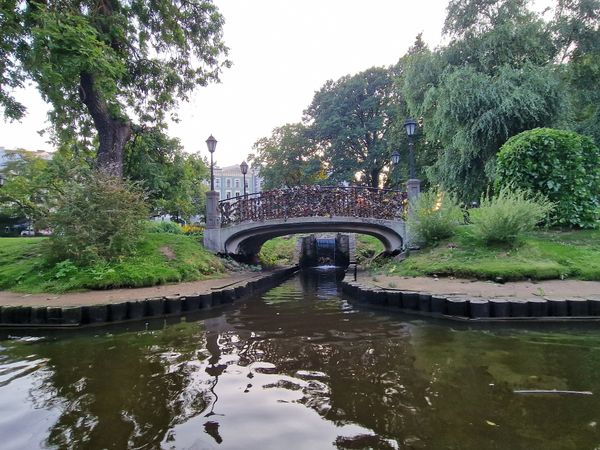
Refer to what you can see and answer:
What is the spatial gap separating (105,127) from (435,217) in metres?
11.7

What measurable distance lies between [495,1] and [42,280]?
21.0 metres

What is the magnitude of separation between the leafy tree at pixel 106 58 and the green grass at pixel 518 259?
966cm

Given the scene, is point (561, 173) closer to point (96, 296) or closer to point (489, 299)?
point (489, 299)

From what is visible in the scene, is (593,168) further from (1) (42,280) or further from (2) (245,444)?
(1) (42,280)

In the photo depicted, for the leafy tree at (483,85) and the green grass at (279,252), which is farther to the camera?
the green grass at (279,252)

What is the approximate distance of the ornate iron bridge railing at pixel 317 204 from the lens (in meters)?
14.0

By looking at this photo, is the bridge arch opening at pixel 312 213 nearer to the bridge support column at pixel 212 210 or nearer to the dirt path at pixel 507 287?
the bridge support column at pixel 212 210

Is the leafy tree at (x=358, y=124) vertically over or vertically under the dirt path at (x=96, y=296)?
over

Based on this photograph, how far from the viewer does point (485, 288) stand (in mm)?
7719

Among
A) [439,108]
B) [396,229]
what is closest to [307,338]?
[396,229]

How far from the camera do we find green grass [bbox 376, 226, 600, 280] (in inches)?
324

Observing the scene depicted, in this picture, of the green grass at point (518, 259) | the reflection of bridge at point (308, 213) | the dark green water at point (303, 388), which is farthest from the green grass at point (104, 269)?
the green grass at point (518, 259)

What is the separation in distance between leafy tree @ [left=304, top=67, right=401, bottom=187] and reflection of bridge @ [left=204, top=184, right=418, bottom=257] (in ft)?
68.3

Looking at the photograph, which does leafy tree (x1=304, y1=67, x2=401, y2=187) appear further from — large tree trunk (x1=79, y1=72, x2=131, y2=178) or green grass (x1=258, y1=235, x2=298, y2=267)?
large tree trunk (x1=79, y1=72, x2=131, y2=178)
